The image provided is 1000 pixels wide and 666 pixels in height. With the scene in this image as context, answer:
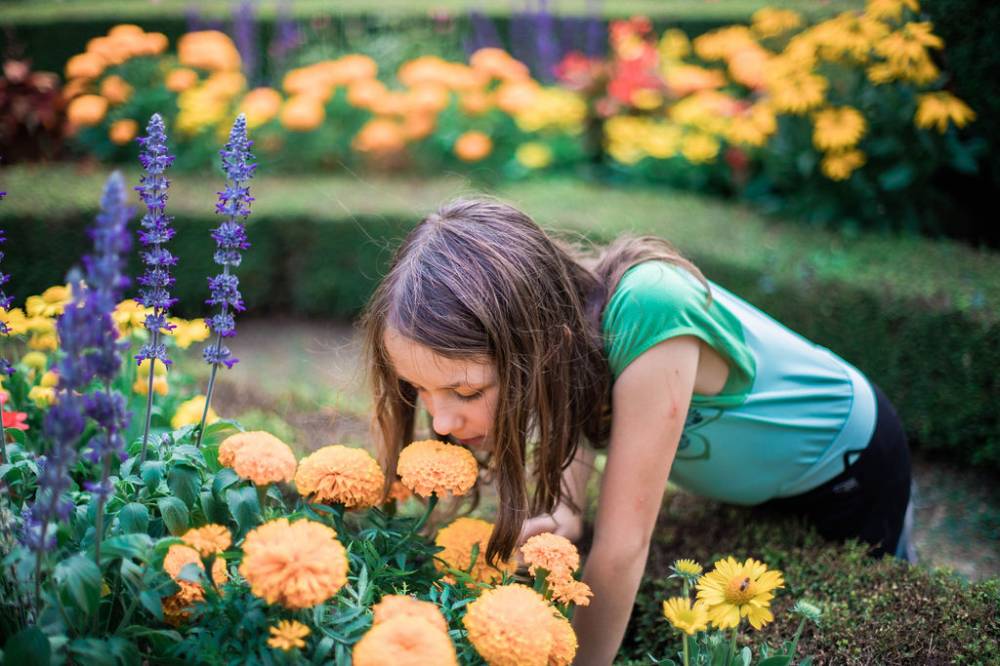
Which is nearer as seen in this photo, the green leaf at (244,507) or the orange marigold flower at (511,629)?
the orange marigold flower at (511,629)

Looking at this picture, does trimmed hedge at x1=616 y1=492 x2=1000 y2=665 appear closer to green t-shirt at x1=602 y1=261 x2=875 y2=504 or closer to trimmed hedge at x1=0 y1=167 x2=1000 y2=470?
green t-shirt at x1=602 y1=261 x2=875 y2=504

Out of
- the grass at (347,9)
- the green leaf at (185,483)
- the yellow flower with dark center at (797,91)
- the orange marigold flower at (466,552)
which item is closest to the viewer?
the green leaf at (185,483)

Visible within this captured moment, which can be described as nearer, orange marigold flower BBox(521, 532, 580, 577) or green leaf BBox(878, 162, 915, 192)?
orange marigold flower BBox(521, 532, 580, 577)

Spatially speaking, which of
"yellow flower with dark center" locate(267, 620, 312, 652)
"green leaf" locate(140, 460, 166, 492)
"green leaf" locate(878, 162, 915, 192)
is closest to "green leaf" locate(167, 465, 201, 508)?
"green leaf" locate(140, 460, 166, 492)

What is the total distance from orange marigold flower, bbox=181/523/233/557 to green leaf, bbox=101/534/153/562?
0.17 feet

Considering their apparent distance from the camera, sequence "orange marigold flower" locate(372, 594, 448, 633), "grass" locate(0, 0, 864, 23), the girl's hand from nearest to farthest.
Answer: "orange marigold flower" locate(372, 594, 448, 633) < the girl's hand < "grass" locate(0, 0, 864, 23)

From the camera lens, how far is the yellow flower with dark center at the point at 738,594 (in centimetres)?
115

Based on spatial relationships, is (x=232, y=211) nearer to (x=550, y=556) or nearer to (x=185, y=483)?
(x=185, y=483)

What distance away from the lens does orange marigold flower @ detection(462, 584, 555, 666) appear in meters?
1.04

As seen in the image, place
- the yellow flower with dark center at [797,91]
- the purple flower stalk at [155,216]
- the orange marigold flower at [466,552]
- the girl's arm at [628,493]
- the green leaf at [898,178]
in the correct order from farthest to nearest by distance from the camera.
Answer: the yellow flower with dark center at [797,91], the green leaf at [898,178], the girl's arm at [628,493], the orange marigold flower at [466,552], the purple flower stalk at [155,216]

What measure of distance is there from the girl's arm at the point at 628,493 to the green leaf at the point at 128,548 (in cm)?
82

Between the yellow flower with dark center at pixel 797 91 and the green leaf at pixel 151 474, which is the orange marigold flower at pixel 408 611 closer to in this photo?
the green leaf at pixel 151 474

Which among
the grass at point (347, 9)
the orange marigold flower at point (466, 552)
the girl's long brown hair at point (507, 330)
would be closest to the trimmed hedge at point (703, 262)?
the girl's long brown hair at point (507, 330)

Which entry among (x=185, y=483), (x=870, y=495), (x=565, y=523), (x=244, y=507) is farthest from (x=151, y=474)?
(x=870, y=495)
